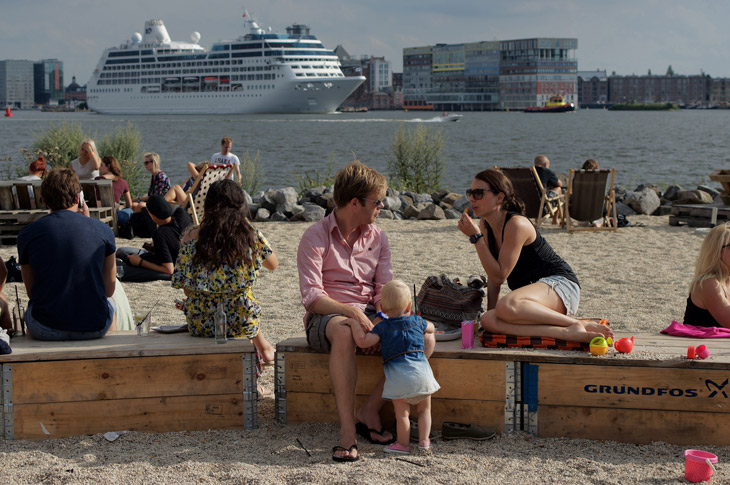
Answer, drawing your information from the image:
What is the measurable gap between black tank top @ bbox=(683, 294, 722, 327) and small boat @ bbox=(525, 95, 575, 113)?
393 feet

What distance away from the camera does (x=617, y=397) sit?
3238mm

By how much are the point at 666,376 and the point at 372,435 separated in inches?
44.4

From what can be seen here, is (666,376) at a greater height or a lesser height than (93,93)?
lesser

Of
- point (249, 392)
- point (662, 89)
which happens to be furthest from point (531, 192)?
point (662, 89)

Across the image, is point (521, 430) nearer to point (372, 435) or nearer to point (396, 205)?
point (372, 435)

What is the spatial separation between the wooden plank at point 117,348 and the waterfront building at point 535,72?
133m

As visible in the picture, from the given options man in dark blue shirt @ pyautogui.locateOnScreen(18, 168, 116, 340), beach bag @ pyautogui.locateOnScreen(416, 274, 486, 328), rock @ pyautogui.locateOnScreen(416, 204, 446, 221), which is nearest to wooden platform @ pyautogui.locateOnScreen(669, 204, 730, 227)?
rock @ pyautogui.locateOnScreen(416, 204, 446, 221)

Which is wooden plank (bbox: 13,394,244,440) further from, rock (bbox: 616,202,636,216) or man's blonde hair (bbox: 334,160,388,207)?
rock (bbox: 616,202,636,216)

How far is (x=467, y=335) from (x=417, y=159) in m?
10.8

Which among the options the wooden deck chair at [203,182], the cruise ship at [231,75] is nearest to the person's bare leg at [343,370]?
the wooden deck chair at [203,182]

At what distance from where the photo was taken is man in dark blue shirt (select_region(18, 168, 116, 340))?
3.49 meters

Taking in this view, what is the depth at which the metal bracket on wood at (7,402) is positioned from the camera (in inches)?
128

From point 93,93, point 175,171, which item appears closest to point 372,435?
point 175,171

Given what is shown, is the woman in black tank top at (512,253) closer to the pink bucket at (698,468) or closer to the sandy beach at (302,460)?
the sandy beach at (302,460)
